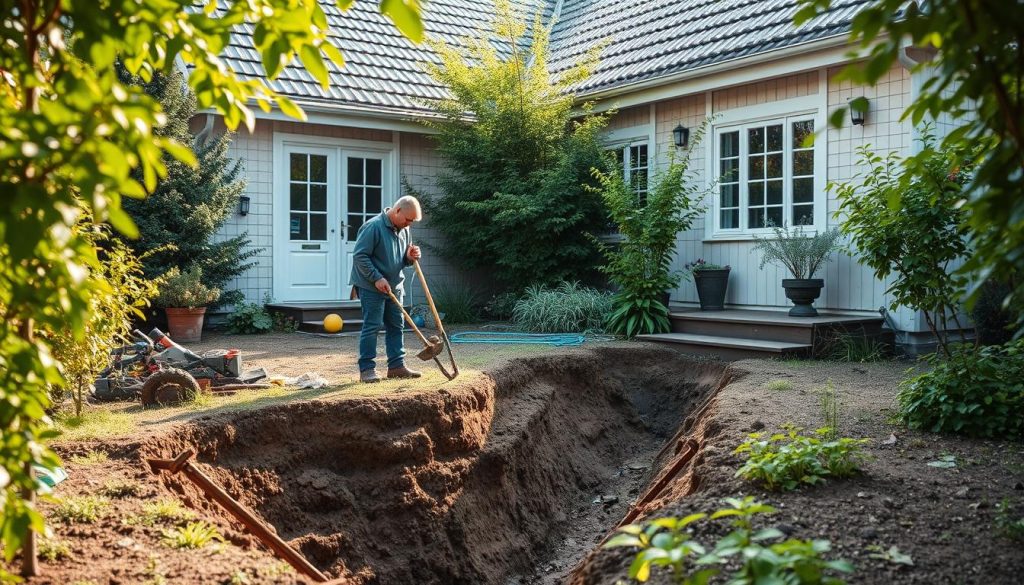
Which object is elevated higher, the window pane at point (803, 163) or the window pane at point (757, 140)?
the window pane at point (757, 140)

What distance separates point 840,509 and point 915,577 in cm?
85

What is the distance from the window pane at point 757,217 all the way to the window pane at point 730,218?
0.26 metres

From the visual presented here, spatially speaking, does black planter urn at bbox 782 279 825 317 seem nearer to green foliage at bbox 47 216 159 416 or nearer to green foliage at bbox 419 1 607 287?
green foliage at bbox 419 1 607 287

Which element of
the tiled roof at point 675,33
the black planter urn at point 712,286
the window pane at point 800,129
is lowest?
the black planter urn at point 712,286

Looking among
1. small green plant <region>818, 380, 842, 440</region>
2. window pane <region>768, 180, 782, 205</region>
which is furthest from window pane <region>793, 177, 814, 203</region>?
small green plant <region>818, 380, 842, 440</region>

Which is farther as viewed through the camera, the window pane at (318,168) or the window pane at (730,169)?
the window pane at (318,168)

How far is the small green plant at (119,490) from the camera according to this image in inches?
195

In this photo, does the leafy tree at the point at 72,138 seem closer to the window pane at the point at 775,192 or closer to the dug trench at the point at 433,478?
the dug trench at the point at 433,478

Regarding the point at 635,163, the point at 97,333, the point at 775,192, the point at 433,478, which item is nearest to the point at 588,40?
the point at 635,163

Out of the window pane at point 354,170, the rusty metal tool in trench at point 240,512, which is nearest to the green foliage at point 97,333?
the rusty metal tool in trench at point 240,512

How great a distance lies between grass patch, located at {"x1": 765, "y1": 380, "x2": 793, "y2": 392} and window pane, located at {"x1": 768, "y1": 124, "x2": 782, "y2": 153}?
488 centimetres

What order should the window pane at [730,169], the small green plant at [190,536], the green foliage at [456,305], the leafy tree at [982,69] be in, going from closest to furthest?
1. the leafy tree at [982,69]
2. the small green plant at [190,536]
3. the window pane at [730,169]
4. the green foliage at [456,305]

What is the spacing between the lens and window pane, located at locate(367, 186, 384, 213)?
1491 cm

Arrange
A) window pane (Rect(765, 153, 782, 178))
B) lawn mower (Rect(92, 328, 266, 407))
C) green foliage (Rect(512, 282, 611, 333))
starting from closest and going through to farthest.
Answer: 1. lawn mower (Rect(92, 328, 266, 407))
2. window pane (Rect(765, 153, 782, 178))
3. green foliage (Rect(512, 282, 611, 333))
